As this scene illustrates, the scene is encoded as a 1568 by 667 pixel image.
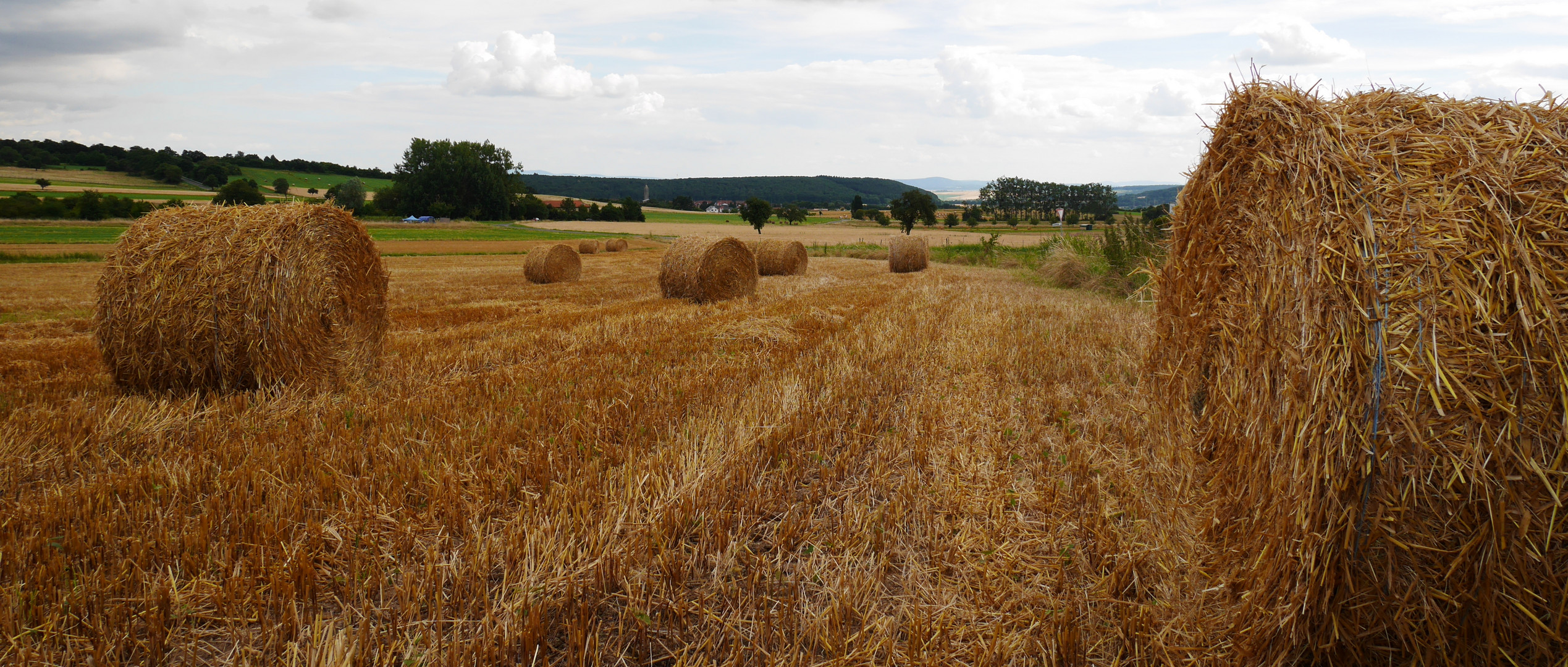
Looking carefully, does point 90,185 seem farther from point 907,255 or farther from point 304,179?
point 907,255

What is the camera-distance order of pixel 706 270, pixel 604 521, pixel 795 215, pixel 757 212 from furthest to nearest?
pixel 795 215
pixel 757 212
pixel 706 270
pixel 604 521

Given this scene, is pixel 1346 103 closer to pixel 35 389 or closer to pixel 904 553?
pixel 904 553

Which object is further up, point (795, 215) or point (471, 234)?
point (795, 215)

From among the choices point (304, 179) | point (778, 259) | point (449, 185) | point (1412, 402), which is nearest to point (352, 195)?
point (449, 185)

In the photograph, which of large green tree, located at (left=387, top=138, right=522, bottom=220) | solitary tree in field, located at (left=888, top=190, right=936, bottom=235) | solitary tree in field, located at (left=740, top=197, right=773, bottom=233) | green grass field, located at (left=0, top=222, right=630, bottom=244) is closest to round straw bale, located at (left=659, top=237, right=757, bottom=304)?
green grass field, located at (left=0, top=222, right=630, bottom=244)

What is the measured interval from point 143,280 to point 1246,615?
7.70 meters

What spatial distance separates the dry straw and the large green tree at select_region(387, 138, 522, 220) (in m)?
89.7

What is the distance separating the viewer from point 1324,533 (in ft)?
7.38

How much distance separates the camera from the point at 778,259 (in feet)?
68.6

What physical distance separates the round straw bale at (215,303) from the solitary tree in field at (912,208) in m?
56.5

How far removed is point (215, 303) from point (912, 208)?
195ft

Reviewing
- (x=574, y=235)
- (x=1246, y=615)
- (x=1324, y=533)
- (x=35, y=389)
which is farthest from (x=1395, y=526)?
(x=574, y=235)

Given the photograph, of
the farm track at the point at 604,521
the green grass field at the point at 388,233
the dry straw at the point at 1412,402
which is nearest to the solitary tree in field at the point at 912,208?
the green grass field at the point at 388,233

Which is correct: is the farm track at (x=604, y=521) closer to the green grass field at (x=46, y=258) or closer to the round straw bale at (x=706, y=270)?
the round straw bale at (x=706, y=270)
